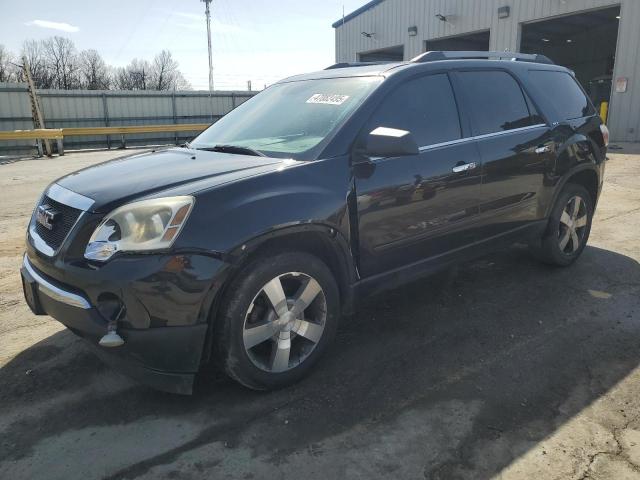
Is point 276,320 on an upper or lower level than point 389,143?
lower

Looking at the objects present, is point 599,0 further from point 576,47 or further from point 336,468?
point 336,468

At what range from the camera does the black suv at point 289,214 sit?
97.4 inches

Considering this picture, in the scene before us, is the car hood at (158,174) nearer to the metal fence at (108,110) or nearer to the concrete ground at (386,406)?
the concrete ground at (386,406)

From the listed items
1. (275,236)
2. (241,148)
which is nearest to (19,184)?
(241,148)

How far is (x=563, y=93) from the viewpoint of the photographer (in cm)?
478

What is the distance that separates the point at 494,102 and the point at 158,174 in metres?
2.60

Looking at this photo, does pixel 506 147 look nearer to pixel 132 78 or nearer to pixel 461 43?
pixel 461 43

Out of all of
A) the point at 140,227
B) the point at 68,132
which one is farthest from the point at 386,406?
the point at 68,132

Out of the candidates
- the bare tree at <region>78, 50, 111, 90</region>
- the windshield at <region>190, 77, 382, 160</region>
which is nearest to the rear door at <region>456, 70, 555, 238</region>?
the windshield at <region>190, 77, 382, 160</region>

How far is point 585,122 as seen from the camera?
4.81 meters

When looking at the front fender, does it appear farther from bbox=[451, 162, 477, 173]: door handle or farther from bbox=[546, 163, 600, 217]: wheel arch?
bbox=[546, 163, 600, 217]: wheel arch

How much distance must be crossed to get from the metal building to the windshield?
17091mm

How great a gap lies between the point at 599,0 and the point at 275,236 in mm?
19080

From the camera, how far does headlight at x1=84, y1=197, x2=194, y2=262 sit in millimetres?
2447
